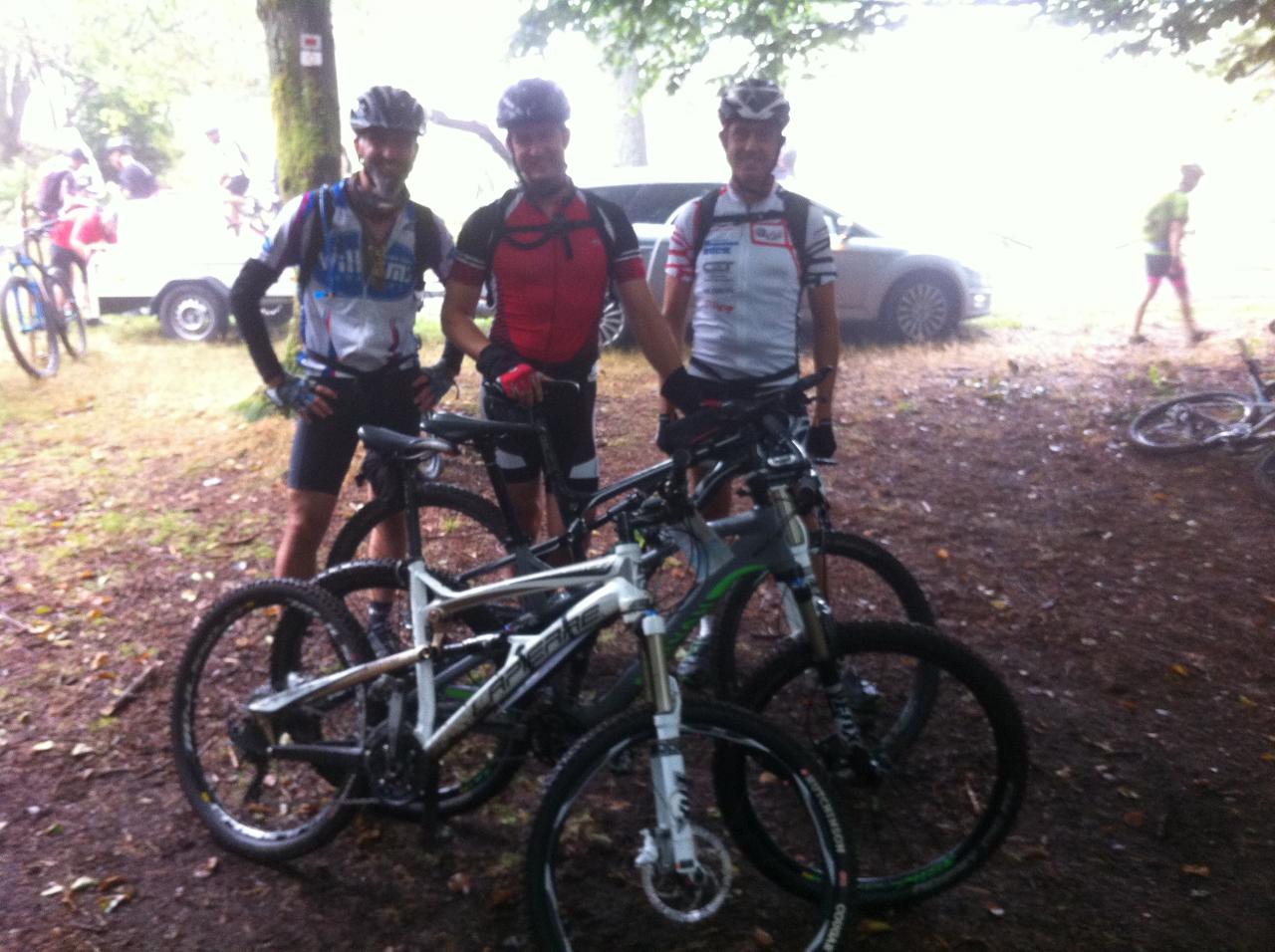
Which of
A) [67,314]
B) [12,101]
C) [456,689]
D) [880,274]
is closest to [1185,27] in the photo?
[880,274]

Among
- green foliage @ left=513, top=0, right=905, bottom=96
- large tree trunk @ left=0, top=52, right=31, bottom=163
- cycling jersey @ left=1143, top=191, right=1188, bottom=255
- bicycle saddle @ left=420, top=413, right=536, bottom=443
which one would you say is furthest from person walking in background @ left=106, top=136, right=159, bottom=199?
bicycle saddle @ left=420, top=413, right=536, bottom=443

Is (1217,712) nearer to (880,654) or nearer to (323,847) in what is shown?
(880,654)

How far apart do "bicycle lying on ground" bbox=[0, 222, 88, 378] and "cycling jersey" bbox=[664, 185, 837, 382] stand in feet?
25.1

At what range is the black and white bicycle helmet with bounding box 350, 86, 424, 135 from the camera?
3.47 metres

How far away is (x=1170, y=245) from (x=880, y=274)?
3126mm

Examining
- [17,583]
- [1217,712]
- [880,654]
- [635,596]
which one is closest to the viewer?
[635,596]

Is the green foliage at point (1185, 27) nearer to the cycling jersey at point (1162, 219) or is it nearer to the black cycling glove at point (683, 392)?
the cycling jersey at point (1162, 219)

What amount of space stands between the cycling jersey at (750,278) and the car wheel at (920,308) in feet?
22.2

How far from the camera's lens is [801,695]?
10.1 ft

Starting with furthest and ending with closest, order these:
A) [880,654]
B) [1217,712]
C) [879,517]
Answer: [879,517] → [1217,712] → [880,654]

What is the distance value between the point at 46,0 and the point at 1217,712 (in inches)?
1000

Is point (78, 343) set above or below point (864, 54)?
below

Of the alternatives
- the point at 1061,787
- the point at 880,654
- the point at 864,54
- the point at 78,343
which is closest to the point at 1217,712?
the point at 1061,787

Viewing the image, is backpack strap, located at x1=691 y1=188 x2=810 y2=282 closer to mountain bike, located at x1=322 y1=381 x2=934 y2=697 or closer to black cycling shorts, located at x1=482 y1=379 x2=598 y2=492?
black cycling shorts, located at x1=482 y1=379 x2=598 y2=492
